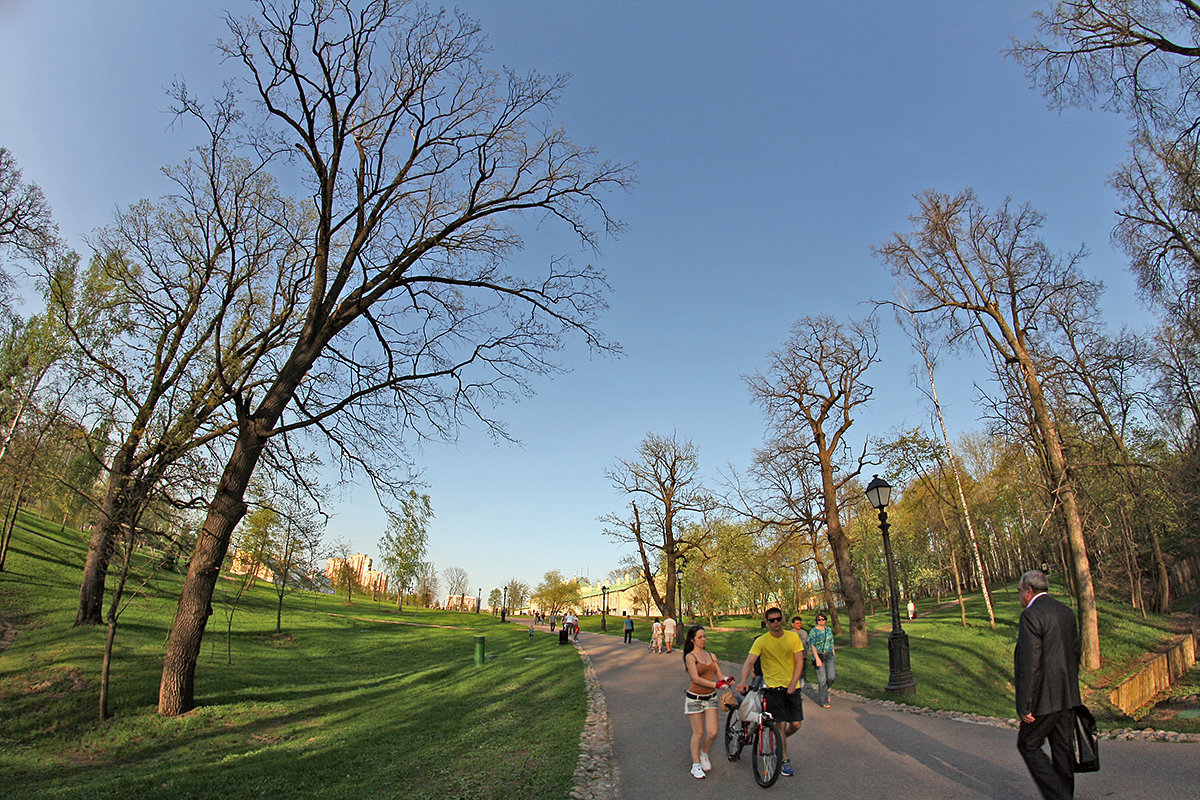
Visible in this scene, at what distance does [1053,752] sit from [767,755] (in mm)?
2463

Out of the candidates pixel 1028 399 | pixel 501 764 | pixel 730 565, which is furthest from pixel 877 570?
pixel 501 764

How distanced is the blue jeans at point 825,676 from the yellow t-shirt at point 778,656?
4918 millimetres

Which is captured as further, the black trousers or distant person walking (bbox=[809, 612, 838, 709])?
distant person walking (bbox=[809, 612, 838, 709])

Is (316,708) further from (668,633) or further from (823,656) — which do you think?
(668,633)

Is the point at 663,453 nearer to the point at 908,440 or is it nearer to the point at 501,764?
the point at 908,440

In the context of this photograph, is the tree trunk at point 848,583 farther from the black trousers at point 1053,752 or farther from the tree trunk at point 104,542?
the tree trunk at point 104,542

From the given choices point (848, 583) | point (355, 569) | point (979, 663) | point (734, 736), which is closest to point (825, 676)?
point (734, 736)

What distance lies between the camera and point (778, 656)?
659 centimetres

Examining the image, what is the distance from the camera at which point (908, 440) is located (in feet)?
94.5

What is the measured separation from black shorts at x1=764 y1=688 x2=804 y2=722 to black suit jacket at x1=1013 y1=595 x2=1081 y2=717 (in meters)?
2.23

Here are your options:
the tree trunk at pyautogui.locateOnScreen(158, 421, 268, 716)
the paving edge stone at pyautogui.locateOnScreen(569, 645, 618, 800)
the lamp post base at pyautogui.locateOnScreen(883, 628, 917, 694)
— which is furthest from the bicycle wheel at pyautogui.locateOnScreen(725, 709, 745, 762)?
the tree trunk at pyautogui.locateOnScreen(158, 421, 268, 716)

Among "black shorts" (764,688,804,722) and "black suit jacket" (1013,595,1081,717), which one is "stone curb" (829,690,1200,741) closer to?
"black suit jacket" (1013,595,1081,717)

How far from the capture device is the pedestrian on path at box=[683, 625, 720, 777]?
249 inches

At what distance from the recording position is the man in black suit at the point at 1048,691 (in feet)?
14.6
